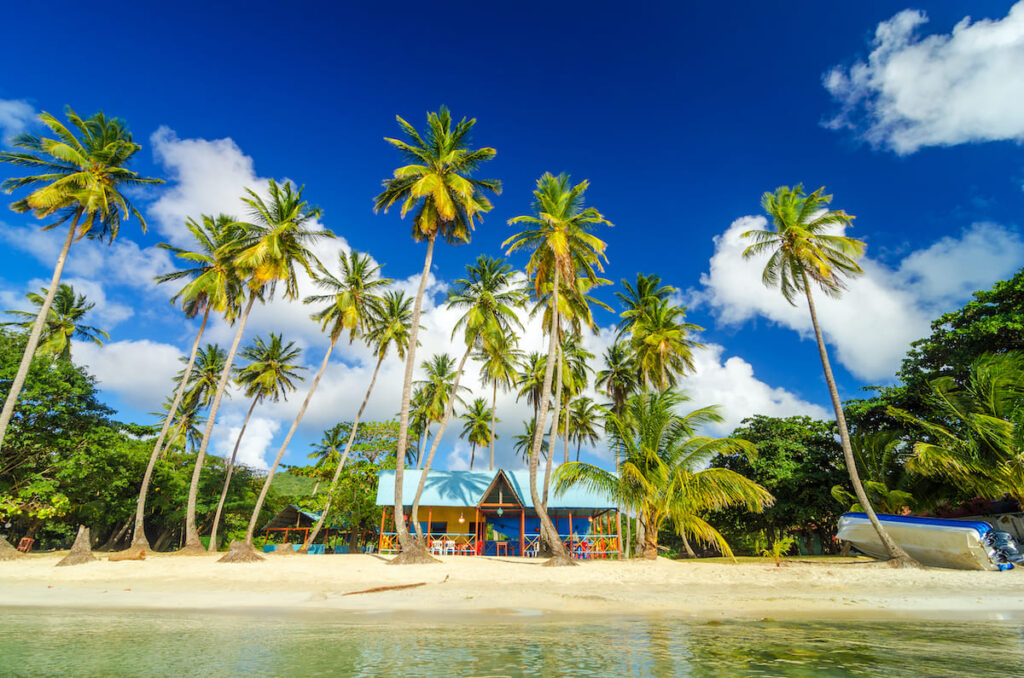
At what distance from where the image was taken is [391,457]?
33.6m

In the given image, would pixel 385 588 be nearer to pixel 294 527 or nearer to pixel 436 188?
pixel 436 188

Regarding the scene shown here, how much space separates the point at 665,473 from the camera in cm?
1725

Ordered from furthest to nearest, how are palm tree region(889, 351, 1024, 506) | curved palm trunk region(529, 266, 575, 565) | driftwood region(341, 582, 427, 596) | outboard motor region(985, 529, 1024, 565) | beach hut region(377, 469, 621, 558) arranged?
1. beach hut region(377, 469, 621, 558)
2. curved palm trunk region(529, 266, 575, 565)
3. palm tree region(889, 351, 1024, 506)
4. outboard motor region(985, 529, 1024, 565)
5. driftwood region(341, 582, 427, 596)

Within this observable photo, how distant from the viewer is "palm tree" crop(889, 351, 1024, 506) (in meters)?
16.0

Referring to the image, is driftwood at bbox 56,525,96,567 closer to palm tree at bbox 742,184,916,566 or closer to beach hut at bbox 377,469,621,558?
beach hut at bbox 377,469,621,558

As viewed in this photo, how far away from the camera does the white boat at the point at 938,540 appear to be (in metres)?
14.8

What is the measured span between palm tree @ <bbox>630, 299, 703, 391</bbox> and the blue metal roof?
7615 mm

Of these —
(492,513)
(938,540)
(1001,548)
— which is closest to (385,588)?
(938,540)

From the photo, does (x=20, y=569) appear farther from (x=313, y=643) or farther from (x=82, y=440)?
(x=313, y=643)

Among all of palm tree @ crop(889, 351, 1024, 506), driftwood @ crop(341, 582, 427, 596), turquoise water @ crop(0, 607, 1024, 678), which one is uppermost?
palm tree @ crop(889, 351, 1024, 506)

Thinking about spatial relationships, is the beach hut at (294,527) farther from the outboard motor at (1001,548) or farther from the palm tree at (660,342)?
the outboard motor at (1001,548)

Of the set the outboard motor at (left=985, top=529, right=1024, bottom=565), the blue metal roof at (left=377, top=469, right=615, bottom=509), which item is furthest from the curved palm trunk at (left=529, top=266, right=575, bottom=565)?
the outboard motor at (left=985, top=529, right=1024, bottom=565)

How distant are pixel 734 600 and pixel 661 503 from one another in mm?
6146

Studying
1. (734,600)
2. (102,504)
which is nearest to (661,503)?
(734,600)
